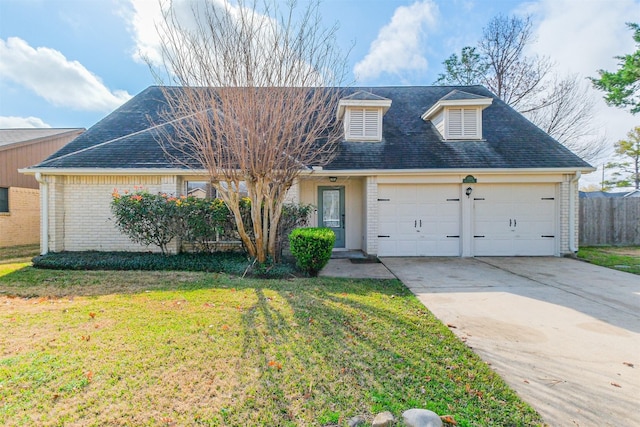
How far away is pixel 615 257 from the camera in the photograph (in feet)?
29.7

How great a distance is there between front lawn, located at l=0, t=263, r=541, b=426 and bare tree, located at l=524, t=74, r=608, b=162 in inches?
759

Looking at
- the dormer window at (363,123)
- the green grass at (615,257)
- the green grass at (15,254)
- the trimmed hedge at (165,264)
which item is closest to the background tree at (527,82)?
the green grass at (615,257)

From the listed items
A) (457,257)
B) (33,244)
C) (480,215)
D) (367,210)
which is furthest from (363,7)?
(33,244)

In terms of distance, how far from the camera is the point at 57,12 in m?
7.96

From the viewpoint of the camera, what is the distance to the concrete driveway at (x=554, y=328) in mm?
2523

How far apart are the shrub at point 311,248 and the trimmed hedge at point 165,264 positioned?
478 millimetres

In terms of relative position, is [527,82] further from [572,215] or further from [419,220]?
[419,220]

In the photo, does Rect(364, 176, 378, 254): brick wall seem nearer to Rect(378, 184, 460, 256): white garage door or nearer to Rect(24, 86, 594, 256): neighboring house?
Rect(24, 86, 594, 256): neighboring house

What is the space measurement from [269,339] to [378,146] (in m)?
8.22

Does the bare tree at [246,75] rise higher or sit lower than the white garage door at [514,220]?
higher

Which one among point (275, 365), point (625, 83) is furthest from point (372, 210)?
point (625, 83)

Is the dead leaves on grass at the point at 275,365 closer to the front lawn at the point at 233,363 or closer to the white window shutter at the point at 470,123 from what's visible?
the front lawn at the point at 233,363

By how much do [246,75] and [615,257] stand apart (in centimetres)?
1214

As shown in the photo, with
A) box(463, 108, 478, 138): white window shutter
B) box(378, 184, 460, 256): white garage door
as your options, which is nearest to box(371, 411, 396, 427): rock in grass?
box(378, 184, 460, 256): white garage door
